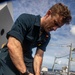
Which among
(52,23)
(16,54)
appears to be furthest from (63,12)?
(16,54)

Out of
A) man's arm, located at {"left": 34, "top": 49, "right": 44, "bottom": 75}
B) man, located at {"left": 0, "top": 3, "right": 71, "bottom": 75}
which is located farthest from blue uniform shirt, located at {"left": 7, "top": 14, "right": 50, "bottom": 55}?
man's arm, located at {"left": 34, "top": 49, "right": 44, "bottom": 75}

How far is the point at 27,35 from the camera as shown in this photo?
4.04ft

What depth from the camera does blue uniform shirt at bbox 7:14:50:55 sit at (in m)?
1.17

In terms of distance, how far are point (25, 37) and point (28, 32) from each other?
0.03m

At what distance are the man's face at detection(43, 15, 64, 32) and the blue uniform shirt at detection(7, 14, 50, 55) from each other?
5 centimetres

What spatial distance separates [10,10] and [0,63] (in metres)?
1.90

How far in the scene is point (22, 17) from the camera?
3.94 ft

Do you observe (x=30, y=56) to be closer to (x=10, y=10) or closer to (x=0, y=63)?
(x=0, y=63)

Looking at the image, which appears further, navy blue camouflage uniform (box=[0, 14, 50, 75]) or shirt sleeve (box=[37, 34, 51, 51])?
shirt sleeve (box=[37, 34, 51, 51])

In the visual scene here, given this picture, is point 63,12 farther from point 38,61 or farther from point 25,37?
point 38,61

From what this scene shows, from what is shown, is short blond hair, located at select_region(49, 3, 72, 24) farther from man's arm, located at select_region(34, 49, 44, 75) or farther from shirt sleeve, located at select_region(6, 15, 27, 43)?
man's arm, located at select_region(34, 49, 44, 75)

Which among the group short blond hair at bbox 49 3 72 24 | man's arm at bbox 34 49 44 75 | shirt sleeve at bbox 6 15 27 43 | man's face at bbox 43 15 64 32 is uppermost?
short blond hair at bbox 49 3 72 24

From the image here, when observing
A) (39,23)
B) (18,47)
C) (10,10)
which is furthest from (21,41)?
(10,10)

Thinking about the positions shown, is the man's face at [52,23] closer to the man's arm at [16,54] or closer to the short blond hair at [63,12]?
the short blond hair at [63,12]
